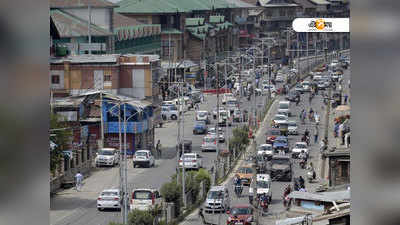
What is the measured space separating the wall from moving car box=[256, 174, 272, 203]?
17732 mm

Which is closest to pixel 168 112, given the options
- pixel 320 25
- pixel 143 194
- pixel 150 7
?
pixel 143 194

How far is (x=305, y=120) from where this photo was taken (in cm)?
2598

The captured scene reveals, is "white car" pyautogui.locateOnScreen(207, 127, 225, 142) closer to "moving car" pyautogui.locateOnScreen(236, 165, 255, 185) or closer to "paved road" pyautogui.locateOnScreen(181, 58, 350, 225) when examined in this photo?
"paved road" pyautogui.locateOnScreen(181, 58, 350, 225)

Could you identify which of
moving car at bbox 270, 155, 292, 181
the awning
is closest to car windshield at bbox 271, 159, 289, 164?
moving car at bbox 270, 155, 292, 181

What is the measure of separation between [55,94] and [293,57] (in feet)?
42.8

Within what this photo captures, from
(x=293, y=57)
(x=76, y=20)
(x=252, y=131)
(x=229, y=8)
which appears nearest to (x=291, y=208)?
(x=252, y=131)

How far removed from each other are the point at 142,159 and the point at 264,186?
3411 mm

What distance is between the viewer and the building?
27859mm

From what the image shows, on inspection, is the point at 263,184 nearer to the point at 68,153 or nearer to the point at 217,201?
the point at 217,201

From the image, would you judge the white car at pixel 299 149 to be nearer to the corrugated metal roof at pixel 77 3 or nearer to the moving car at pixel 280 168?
the moving car at pixel 280 168

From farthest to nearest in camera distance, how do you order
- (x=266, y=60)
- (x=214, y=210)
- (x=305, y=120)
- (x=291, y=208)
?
(x=266, y=60)
(x=305, y=120)
(x=214, y=210)
(x=291, y=208)

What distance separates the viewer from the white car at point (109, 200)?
1227cm
